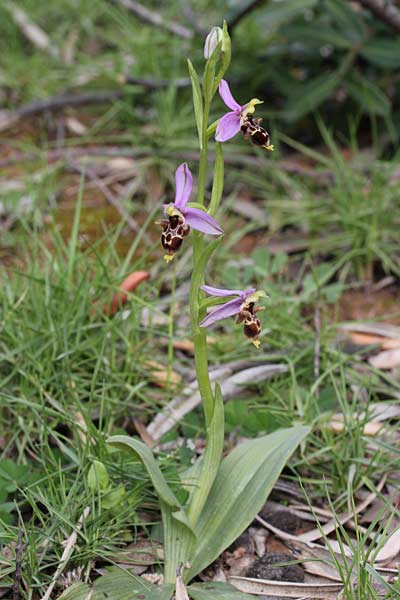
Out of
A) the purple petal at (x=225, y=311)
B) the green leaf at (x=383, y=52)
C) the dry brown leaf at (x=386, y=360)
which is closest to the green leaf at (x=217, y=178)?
the purple petal at (x=225, y=311)

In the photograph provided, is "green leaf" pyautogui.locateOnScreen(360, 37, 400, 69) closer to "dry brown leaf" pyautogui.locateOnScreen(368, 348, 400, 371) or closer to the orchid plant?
"dry brown leaf" pyautogui.locateOnScreen(368, 348, 400, 371)

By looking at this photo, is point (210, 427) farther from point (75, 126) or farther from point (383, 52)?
point (75, 126)

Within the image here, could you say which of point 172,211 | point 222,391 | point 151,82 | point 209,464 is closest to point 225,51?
point 172,211

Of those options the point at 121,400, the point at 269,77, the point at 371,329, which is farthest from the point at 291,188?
the point at 121,400

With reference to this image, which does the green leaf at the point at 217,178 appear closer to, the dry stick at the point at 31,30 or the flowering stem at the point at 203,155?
the flowering stem at the point at 203,155

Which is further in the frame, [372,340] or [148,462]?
[372,340]
